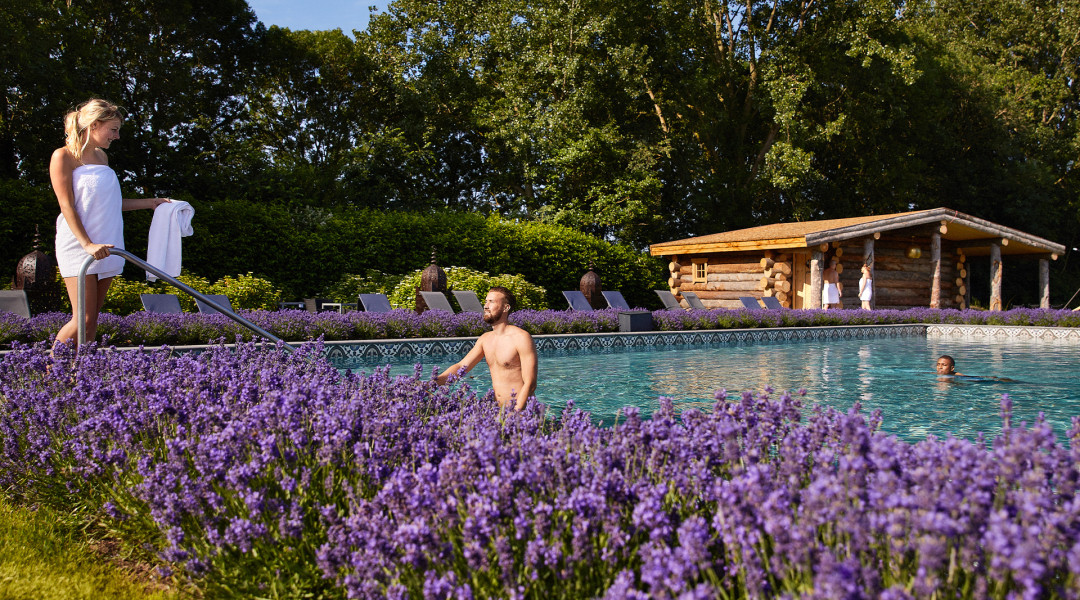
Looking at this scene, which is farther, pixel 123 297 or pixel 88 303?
pixel 123 297

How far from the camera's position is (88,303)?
5.16 meters

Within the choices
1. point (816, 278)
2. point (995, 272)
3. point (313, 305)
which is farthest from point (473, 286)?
point (995, 272)

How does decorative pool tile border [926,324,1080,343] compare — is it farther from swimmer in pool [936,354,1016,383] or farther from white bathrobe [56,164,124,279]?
white bathrobe [56,164,124,279]

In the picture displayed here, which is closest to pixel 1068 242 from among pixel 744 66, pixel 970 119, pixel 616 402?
pixel 970 119

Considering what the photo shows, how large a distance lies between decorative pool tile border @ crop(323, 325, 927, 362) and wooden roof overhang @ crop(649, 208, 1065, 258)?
325 centimetres

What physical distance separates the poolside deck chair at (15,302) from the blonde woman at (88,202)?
23.2 ft

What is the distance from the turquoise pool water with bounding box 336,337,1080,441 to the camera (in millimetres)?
7633

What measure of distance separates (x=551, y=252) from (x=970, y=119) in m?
23.6

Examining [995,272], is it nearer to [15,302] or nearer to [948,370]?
[948,370]

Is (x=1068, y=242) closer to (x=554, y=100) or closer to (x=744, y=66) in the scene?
(x=744, y=66)

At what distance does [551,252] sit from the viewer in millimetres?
23188

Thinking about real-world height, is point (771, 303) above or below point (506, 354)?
above

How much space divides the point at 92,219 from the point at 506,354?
9.70 ft

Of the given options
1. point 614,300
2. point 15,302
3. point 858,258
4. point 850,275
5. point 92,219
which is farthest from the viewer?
point 858,258
